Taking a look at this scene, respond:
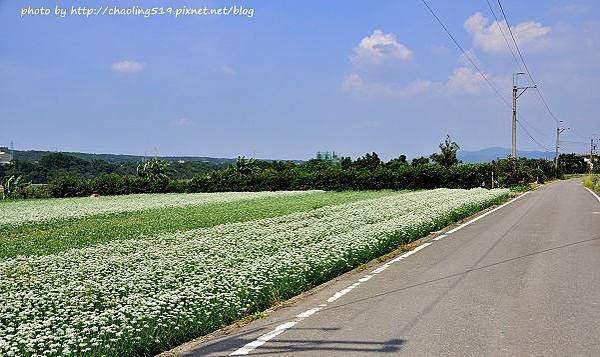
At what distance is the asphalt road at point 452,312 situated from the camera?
6.11 m

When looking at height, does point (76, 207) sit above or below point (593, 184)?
below

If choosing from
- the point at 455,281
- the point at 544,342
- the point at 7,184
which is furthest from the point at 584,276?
the point at 7,184

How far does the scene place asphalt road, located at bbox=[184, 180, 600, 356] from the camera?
6.11 m

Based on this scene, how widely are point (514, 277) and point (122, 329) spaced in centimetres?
673

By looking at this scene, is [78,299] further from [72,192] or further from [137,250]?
[72,192]

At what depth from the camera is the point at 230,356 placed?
5.87 m

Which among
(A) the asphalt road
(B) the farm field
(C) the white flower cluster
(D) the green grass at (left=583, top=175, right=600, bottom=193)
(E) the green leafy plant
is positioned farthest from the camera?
(E) the green leafy plant

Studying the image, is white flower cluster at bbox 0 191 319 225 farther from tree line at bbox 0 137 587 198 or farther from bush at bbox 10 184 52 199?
tree line at bbox 0 137 587 198

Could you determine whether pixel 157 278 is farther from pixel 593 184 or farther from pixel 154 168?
pixel 154 168

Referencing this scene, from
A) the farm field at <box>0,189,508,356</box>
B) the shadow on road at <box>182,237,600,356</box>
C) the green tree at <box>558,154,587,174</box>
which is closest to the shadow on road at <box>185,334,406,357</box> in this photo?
the shadow on road at <box>182,237,600,356</box>

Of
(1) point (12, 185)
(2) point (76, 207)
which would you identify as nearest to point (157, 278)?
(2) point (76, 207)

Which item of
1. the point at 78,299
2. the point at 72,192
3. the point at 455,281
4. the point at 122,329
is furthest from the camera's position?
the point at 72,192

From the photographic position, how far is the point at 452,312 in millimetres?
7641

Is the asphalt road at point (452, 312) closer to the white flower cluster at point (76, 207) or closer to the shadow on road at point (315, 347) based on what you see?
the shadow on road at point (315, 347)
